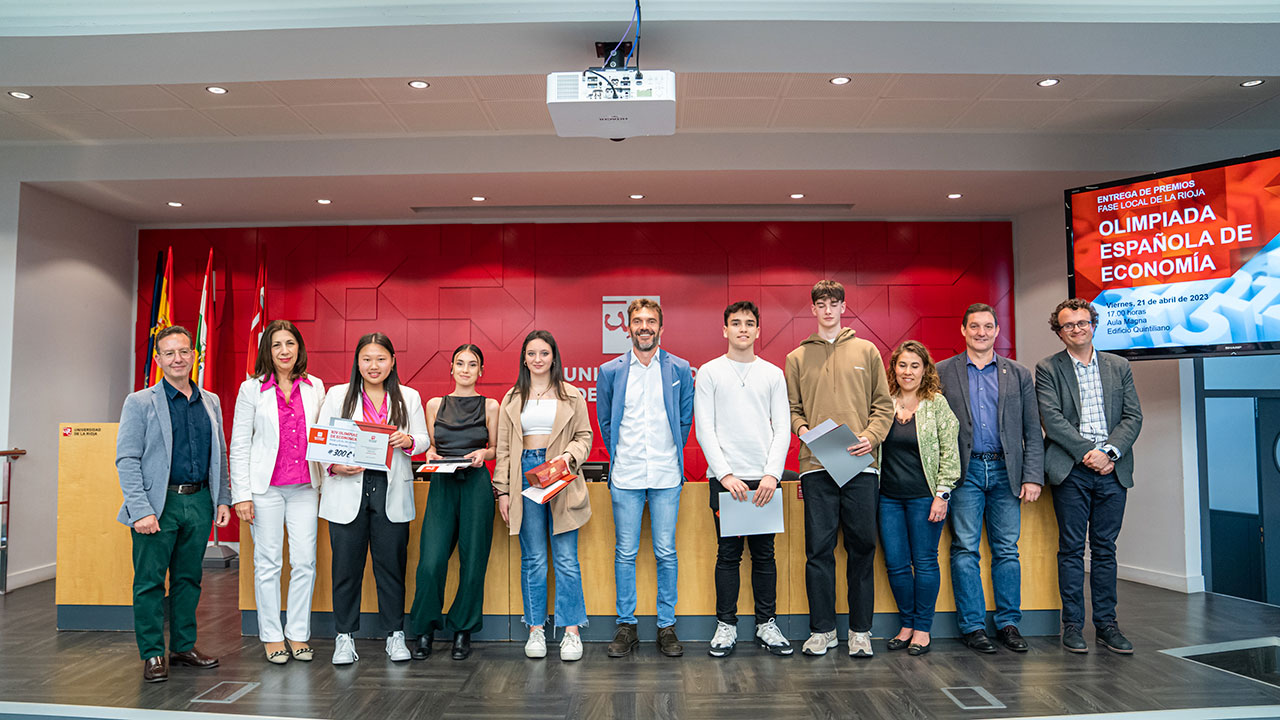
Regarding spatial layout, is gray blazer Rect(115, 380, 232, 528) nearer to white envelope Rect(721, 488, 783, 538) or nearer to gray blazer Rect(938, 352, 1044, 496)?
white envelope Rect(721, 488, 783, 538)

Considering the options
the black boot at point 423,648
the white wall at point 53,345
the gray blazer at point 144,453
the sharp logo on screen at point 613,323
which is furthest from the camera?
the sharp logo on screen at point 613,323

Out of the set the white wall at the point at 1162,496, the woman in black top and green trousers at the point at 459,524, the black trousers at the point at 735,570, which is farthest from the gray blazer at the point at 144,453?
the white wall at the point at 1162,496

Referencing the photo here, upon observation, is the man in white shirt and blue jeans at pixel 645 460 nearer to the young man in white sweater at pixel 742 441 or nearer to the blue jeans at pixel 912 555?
the young man in white sweater at pixel 742 441

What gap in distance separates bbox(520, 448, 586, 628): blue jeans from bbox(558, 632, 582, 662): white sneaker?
2.4 inches

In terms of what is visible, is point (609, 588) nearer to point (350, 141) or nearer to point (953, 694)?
point (953, 694)

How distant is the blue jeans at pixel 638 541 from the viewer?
3594mm

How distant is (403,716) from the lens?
293 centimetres

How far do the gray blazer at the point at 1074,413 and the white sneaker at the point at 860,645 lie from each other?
4.14ft

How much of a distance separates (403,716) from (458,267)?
4274mm

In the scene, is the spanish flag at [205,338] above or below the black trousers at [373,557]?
above

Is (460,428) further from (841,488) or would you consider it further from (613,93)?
(841,488)

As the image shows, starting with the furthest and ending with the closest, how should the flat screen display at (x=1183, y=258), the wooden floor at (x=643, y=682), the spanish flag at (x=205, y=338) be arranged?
the spanish flag at (x=205, y=338), the flat screen display at (x=1183, y=258), the wooden floor at (x=643, y=682)

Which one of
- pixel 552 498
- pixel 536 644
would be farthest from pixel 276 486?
pixel 536 644

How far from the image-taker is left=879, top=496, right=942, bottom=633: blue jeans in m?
3.63
